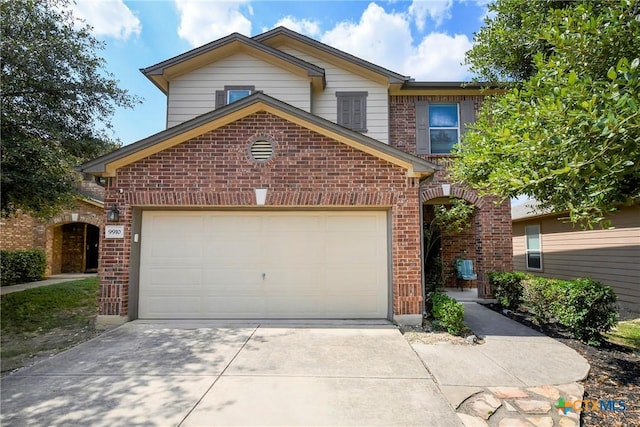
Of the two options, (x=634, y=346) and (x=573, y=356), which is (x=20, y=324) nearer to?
(x=573, y=356)

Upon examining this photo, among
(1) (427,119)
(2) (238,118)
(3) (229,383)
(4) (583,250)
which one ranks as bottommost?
(3) (229,383)

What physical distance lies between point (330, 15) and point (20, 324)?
10.6 meters

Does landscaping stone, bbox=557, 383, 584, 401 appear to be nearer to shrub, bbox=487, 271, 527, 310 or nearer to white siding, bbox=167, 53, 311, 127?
shrub, bbox=487, 271, 527, 310

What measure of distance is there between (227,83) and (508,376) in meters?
9.61

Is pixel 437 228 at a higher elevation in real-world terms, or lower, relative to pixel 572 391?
higher

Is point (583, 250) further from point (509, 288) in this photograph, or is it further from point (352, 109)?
point (352, 109)

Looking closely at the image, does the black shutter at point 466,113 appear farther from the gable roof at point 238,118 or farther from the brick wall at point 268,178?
the brick wall at point 268,178

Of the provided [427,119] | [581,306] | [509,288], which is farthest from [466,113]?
[581,306]

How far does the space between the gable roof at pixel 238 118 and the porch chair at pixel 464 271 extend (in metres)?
6.19

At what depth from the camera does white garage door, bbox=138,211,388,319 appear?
7.26m

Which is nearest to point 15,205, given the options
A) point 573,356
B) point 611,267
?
point 573,356

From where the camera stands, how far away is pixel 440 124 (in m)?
10.4

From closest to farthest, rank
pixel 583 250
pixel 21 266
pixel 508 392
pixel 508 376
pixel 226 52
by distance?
pixel 508 392, pixel 508 376, pixel 226 52, pixel 583 250, pixel 21 266

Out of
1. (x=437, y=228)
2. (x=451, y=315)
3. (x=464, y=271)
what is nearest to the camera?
(x=451, y=315)
